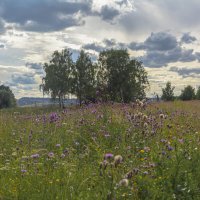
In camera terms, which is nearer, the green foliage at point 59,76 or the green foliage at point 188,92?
the green foliage at point 59,76

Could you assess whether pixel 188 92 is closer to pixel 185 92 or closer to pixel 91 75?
Result: pixel 185 92

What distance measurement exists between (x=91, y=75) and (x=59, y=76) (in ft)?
22.3

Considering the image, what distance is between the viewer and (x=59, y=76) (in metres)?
64.8

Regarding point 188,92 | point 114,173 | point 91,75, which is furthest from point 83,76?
point 114,173

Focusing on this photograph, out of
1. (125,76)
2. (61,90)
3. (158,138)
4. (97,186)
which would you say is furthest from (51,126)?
(61,90)

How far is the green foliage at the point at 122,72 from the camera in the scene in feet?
177

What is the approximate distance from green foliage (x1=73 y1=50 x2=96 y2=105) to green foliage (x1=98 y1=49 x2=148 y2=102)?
3.18 meters

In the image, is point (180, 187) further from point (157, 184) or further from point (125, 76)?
point (125, 76)

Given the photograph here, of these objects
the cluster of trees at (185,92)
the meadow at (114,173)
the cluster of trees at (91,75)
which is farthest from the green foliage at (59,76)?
the meadow at (114,173)

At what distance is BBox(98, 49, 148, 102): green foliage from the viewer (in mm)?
54031

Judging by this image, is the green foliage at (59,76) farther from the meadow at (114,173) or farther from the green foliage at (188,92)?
the meadow at (114,173)

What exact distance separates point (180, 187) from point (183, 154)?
0.66 metres

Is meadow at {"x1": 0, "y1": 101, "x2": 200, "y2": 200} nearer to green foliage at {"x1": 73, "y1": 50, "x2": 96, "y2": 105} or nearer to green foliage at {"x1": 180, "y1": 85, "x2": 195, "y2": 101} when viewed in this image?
green foliage at {"x1": 73, "y1": 50, "x2": 96, "y2": 105}

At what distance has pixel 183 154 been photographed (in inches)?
207
